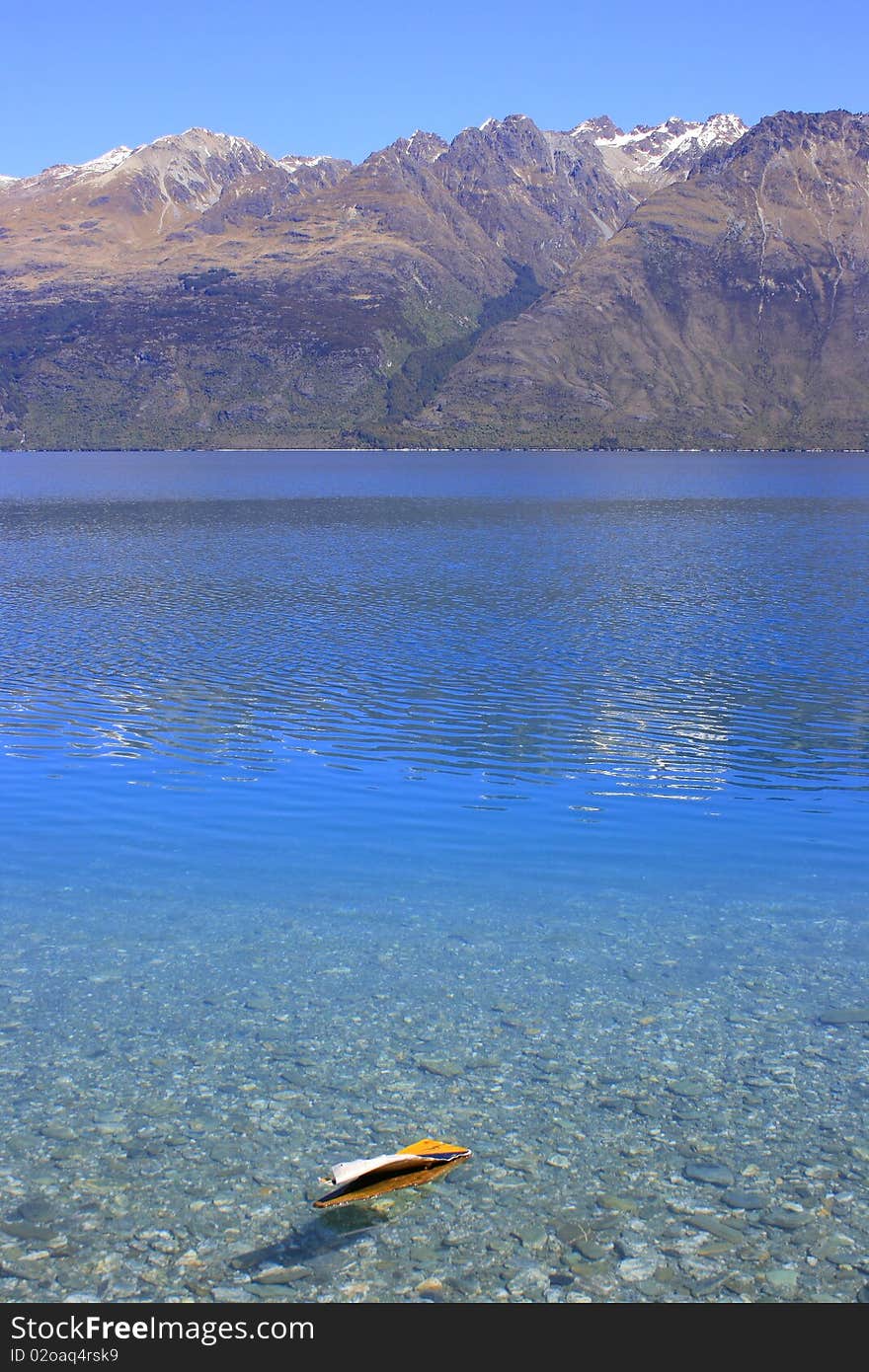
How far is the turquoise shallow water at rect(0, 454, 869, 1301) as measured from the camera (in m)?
14.8

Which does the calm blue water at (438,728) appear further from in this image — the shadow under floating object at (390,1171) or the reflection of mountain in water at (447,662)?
the shadow under floating object at (390,1171)

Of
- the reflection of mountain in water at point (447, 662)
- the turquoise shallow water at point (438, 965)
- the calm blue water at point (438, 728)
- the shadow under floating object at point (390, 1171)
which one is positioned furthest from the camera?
the reflection of mountain in water at point (447, 662)

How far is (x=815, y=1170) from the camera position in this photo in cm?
1603

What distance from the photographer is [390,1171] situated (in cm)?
1545

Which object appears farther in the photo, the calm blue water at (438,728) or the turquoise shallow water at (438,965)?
the calm blue water at (438,728)

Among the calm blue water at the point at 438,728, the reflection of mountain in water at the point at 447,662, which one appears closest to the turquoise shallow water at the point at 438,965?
the calm blue water at the point at 438,728

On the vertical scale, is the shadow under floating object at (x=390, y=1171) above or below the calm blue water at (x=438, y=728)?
below

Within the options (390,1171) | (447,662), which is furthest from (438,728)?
(390,1171)

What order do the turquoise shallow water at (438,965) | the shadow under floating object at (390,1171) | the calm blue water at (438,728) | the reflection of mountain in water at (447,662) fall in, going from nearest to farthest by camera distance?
the turquoise shallow water at (438,965)
the shadow under floating object at (390,1171)
the calm blue water at (438,728)
the reflection of mountain in water at (447,662)

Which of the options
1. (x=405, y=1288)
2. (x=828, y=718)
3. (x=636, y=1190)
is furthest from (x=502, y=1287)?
(x=828, y=718)

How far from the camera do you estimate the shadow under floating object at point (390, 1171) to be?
1511 cm

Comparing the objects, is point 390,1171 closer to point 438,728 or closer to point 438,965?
point 438,965

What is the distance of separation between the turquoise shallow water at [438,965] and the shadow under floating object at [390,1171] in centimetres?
24

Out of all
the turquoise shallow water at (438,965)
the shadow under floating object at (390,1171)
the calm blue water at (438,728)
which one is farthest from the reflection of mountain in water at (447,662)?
the shadow under floating object at (390,1171)
